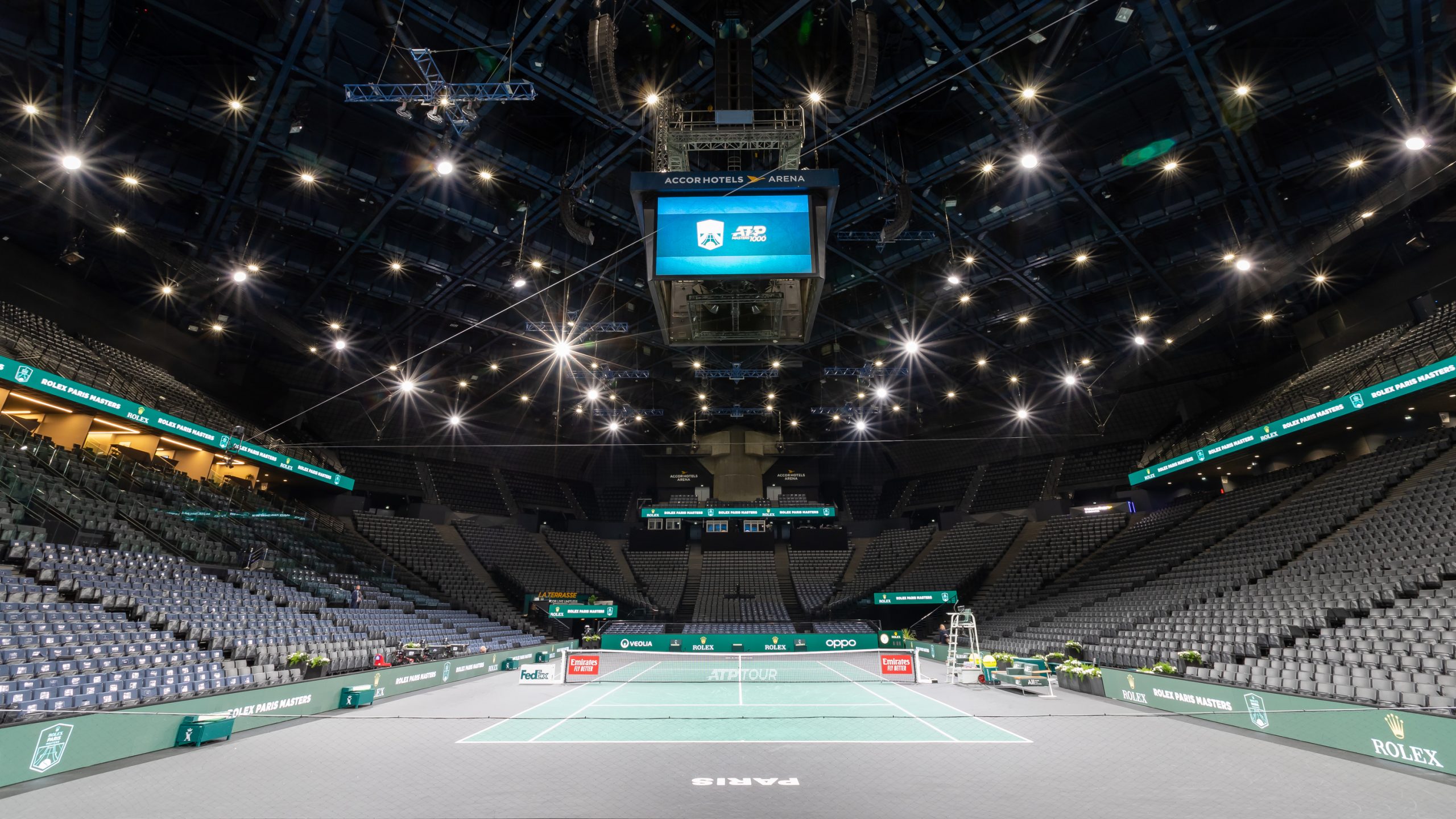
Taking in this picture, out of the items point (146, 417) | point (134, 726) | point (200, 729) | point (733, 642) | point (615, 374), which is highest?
point (615, 374)

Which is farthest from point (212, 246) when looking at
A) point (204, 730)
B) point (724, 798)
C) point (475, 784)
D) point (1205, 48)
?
point (1205, 48)

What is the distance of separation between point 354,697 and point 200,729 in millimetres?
4086

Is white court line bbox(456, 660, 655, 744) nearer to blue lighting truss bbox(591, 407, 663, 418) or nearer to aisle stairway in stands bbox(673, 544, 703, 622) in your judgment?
blue lighting truss bbox(591, 407, 663, 418)

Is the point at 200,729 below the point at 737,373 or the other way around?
below

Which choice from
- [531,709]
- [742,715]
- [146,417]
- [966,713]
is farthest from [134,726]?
[146,417]

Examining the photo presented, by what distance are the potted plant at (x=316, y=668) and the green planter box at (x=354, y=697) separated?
804 mm

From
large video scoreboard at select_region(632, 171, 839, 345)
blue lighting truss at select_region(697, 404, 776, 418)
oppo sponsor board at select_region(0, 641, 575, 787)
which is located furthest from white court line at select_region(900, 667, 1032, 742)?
blue lighting truss at select_region(697, 404, 776, 418)

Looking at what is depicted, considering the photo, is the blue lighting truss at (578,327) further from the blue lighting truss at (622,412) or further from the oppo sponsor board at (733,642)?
the oppo sponsor board at (733,642)

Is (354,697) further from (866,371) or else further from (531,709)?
(866,371)

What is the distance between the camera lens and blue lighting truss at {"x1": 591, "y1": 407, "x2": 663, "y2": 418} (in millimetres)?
30406

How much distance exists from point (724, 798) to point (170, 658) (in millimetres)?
10521

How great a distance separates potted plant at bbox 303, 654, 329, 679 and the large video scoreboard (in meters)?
10.4

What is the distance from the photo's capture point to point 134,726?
24.7 ft

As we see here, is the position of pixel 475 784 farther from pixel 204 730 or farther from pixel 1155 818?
pixel 1155 818
